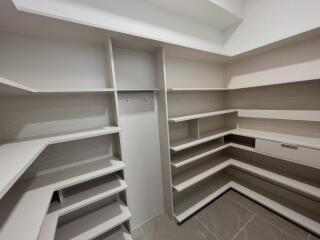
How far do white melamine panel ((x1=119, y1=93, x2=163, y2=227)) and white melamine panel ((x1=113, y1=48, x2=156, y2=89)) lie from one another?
125mm

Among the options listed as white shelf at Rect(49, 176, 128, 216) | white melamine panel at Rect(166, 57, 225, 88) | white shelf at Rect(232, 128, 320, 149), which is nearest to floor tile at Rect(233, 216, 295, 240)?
white shelf at Rect(232, 128, 320, 149)

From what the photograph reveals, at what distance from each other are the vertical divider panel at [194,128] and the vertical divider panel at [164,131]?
456 mm

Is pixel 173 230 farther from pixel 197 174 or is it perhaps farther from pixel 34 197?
pixel 34 197

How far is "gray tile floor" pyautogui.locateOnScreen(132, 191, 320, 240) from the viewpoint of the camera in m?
1.58

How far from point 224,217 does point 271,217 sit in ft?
1.86

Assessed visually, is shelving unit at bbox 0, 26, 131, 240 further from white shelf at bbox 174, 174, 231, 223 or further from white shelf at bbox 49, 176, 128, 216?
white shelf at bbox 174, 174, 231, 223

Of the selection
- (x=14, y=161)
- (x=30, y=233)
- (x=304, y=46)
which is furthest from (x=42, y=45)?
(x=304, y=46)

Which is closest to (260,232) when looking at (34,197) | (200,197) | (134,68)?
(200,197)

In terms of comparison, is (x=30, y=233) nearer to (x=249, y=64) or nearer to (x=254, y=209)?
(x=254, y=209)

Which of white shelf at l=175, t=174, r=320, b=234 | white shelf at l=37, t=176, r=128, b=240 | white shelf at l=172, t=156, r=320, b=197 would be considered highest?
white shelf at l=37, t=176, r=128, b=240

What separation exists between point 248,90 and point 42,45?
8.31 feet

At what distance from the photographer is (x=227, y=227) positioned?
5.57ft

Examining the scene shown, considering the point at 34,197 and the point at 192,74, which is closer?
the point at 34,197

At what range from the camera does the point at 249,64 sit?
212cm
